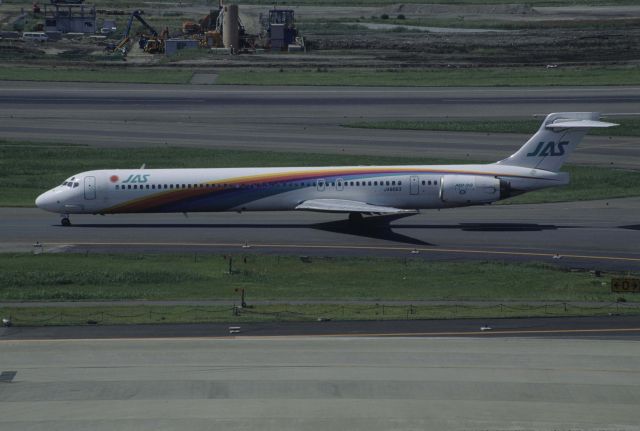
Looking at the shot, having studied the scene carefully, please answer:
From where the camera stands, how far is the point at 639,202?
201 feet

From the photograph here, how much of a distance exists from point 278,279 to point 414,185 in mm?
12487

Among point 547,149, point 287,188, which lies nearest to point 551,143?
point 547,149

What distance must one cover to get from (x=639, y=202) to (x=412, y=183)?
14.7 metres

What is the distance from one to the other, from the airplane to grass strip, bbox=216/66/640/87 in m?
47.2

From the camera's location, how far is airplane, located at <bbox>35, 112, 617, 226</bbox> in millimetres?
55844

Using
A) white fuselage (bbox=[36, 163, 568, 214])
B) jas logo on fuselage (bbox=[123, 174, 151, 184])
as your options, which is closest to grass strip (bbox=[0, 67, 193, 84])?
jas logo on fuselage (bbox=[123, 174, 151, 184])

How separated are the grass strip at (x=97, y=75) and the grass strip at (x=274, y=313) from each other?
226 feet

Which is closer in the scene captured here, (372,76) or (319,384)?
(319,384)

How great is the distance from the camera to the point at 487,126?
8406 cm

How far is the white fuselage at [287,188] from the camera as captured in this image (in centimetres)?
5584

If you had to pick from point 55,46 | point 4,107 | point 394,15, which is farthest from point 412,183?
point 394,15

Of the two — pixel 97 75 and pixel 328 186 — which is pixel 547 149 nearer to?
pixel 328 186

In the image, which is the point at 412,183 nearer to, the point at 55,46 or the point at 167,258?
the point at 167,258

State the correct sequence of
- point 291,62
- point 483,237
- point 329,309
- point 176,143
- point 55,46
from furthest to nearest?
point 55,46 < point 291,62 < point 176,143 < point 483,237 < point 329,309
